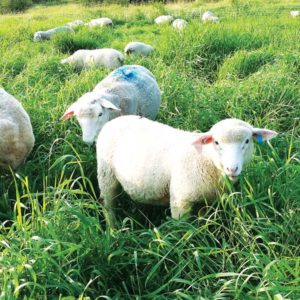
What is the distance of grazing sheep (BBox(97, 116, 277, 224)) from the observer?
2721mm

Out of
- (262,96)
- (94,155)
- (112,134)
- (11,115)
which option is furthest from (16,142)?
(262,96)

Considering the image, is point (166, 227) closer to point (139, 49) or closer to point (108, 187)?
point (108, 187)

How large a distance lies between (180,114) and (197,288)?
8.24ft

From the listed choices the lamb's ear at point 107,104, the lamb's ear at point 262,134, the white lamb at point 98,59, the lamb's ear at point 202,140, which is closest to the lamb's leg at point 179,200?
the lamb's ear at point 202,140

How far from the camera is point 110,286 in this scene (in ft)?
8.29

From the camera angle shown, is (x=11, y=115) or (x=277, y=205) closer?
(x=277, y=205)

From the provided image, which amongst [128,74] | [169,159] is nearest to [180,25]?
[128,74]

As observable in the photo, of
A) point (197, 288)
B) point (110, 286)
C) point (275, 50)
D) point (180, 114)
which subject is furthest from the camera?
point (275, 50)

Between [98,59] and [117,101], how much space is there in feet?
10.4

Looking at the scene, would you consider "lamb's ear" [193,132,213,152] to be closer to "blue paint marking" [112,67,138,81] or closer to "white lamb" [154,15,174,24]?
"blue paint marking" [112,67,138,81]

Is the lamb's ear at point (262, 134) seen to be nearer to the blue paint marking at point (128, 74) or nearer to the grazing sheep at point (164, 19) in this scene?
the blue paint marking at point (128, 74)

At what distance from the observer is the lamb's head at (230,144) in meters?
2.62

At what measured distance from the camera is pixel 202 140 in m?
2.85

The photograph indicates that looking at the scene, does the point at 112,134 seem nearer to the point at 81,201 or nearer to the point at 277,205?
the point at 81,201
